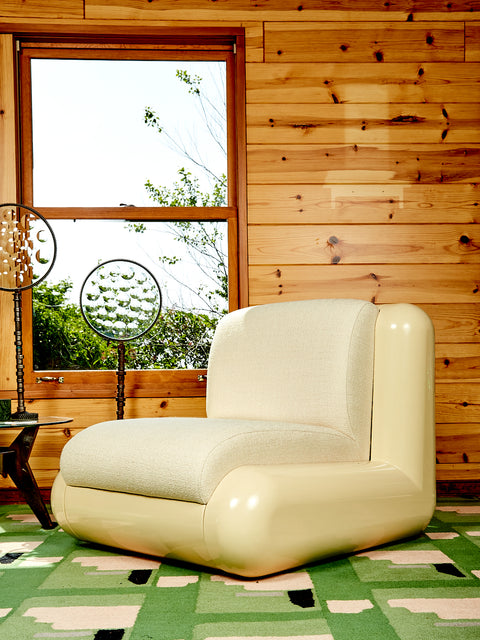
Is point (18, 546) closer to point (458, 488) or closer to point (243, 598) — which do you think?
point (243, 598)

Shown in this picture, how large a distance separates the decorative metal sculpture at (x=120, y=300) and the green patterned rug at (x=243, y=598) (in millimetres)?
1080

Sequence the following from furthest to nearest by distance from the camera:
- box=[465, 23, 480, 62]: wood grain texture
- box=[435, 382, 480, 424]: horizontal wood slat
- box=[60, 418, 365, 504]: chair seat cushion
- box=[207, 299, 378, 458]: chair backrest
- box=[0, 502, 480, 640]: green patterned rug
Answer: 1. box=[465, 23, 480, 62]: wood grain texture
2. box=[435, 382, 480, 424]: horizontal wood slat
3. box=[207, 299, 378, 458]: chair backrest
4. box=[60, 418, 365, 504]: chair seat cushion
5. box=[0, 502, 480, 640]: green patterned rug

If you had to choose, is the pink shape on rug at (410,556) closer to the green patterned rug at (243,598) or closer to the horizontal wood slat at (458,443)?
the green patterned rug at (243,598)

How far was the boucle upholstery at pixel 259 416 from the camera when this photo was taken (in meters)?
2.00

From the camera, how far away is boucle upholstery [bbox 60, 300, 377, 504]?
1995mm

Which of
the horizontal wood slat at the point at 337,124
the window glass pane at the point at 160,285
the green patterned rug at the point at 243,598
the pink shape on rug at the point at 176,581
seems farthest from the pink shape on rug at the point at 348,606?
the horizontal wood slat at the point at 337,124

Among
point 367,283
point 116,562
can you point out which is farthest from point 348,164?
point 116,562

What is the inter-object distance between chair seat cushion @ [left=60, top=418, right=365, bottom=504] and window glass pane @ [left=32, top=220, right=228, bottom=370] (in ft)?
3.78

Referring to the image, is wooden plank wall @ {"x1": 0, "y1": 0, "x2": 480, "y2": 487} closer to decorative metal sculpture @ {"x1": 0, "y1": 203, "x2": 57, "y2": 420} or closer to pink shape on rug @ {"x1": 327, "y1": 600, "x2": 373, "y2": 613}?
decorative metal sculpture @ {"x1": 0, "y1": 203, "x2": 57, "y2": 420}

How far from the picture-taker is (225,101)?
11.7 ft

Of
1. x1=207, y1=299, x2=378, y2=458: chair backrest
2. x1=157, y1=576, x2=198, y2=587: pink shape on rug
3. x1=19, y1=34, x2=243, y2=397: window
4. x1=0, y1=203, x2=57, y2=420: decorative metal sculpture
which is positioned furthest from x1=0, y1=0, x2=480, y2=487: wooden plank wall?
x1=157, y1=576, x2=198, y2=587: pink shape on rug

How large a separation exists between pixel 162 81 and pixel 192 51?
20cm

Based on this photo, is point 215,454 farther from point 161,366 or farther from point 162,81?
point 162,81

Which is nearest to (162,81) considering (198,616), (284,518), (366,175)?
(366,175)
